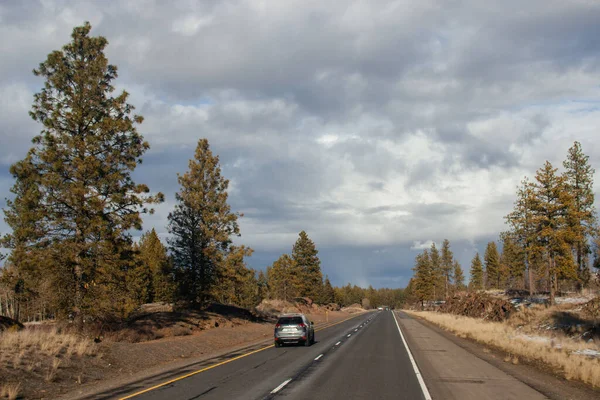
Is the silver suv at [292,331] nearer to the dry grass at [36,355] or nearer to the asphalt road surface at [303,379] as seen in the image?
the asphalt road surface at [303,379]

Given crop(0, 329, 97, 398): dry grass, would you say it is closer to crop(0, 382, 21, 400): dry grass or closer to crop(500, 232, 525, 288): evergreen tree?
crop(0, 382, 21, 400): dry grass

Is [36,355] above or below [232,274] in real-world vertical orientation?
below

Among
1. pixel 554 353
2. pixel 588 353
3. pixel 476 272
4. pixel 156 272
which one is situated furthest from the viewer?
pixel 476 272

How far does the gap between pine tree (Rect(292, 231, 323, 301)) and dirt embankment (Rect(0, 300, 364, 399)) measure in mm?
46932

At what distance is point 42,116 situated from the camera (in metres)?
22.6

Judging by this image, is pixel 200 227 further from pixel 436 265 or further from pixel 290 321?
pixel 436 265

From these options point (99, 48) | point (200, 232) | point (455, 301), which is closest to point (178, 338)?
point (200, 232)

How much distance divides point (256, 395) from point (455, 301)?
59321 millimetres

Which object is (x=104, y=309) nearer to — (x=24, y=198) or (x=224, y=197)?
(x=24, y=198)

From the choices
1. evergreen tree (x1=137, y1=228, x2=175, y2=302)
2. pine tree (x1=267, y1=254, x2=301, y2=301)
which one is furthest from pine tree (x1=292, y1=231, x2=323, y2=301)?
evergreen tree (x1=137, y1=228, x2=175, y2=302)

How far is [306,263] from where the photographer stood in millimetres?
82812

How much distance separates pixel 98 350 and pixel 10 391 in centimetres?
738

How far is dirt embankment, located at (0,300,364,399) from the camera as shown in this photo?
1383 cm

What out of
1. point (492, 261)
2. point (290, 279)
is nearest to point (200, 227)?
point (290, 279)
